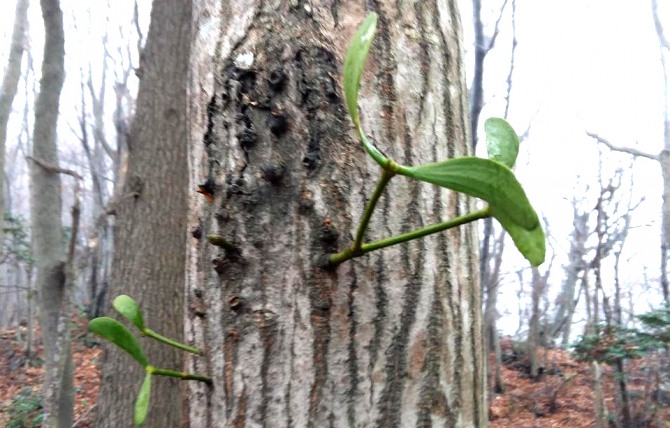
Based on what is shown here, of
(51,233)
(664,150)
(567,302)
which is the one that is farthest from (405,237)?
(567,302)

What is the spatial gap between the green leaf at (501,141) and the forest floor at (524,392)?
6.96 meters

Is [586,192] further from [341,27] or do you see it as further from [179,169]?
[341,27]

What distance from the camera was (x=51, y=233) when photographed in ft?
18.7

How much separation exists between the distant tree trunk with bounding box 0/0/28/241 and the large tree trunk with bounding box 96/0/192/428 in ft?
18.3

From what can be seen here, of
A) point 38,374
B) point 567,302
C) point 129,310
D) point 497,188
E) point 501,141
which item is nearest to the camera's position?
point 497,188

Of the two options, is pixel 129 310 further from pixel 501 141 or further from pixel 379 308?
pixel 501 141

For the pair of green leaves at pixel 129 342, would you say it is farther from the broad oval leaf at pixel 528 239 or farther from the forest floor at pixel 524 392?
the forest floor at pixel 524 392

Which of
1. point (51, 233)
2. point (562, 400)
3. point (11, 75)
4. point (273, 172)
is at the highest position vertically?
point (11, 75)

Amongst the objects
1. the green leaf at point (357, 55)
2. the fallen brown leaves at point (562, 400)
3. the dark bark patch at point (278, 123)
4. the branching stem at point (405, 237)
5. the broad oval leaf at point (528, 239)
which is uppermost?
the dark bark patch at point (278, 123)

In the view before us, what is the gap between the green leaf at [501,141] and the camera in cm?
79

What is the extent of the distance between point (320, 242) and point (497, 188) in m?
0.29

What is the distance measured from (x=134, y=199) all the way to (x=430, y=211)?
3844 millimetres

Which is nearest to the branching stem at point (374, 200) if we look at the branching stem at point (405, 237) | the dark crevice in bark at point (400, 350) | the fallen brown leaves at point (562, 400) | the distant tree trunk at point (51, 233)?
the branching stem at point (405, 237)

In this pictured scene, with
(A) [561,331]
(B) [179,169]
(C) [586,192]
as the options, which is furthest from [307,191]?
(A) [561,331]
